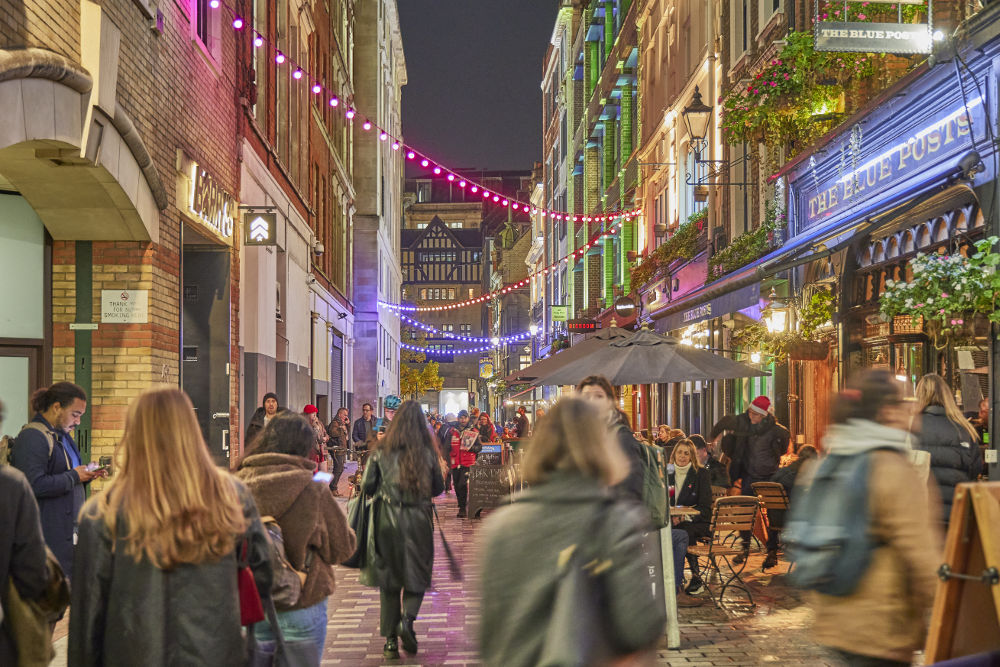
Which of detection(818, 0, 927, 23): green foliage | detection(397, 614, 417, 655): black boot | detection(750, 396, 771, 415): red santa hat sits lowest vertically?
detection(397, 614, 417, 655): black boot

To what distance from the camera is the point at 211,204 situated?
47.0 ft

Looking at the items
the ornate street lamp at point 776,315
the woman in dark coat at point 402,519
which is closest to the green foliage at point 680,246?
the ornate street lamp at point 776,315

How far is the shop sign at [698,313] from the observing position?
18.4 metres

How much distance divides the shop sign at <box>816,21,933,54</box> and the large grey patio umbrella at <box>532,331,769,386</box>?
3.26 m

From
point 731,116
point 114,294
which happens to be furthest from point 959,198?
point 114,294

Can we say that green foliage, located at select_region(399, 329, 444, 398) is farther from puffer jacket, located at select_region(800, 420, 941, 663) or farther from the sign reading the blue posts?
puffer jacket, located at select_region(800, 420, 941, 663)

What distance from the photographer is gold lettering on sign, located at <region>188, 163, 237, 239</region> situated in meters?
13.4

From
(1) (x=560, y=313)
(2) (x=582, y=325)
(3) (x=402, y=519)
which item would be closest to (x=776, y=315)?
(3) (x=402, y=519)

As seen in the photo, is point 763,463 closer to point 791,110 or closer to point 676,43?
point 791,110

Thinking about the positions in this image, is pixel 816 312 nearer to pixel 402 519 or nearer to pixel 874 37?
pixel 874 37

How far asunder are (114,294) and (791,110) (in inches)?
346

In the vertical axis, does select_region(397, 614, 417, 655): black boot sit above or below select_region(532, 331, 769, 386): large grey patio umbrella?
below

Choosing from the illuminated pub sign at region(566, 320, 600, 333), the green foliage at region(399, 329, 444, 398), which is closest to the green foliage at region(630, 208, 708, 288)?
the illuminated pub sign at region(566, 320, 600, 333)

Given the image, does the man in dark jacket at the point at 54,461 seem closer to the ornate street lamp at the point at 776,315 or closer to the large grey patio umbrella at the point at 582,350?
the large grey patio umbrella at the point at 582,350
